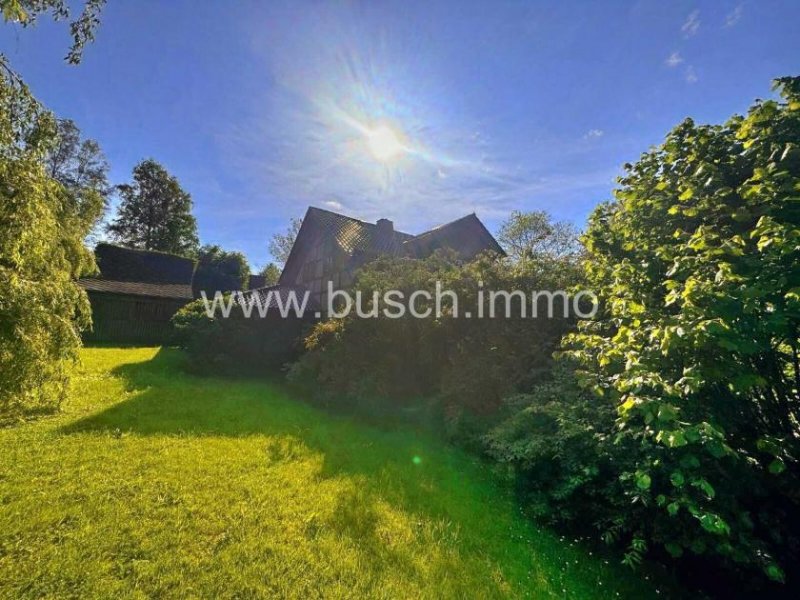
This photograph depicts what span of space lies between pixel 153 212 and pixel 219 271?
10931 millimetres

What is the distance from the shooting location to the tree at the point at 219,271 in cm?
3394

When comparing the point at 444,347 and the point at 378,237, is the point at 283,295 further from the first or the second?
the point at 444,347

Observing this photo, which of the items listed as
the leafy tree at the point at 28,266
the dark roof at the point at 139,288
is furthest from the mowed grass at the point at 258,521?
the dark roof at the point at 139,288

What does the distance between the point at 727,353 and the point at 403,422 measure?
6588 mm

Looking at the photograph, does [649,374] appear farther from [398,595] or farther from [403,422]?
[403,422]

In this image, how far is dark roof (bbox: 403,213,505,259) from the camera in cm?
1933

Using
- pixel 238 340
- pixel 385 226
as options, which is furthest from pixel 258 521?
pixel 385 226

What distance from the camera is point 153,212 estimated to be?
3834 centimetres

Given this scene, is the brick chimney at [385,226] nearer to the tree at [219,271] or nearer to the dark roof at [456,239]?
the dark roof at [456,239]

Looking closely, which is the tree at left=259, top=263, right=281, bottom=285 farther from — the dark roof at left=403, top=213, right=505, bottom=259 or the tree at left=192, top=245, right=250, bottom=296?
the dark roof at left=403, top=213, right=505, bottom=259

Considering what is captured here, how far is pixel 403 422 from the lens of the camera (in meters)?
8.22

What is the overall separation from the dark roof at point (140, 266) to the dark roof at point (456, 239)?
57.4 ft

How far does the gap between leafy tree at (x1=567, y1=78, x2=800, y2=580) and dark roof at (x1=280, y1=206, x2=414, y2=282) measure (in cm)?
1536

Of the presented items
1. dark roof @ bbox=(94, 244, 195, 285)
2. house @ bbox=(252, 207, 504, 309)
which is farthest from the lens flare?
dark roof @ bbox=(94, 244, 195, 285)
